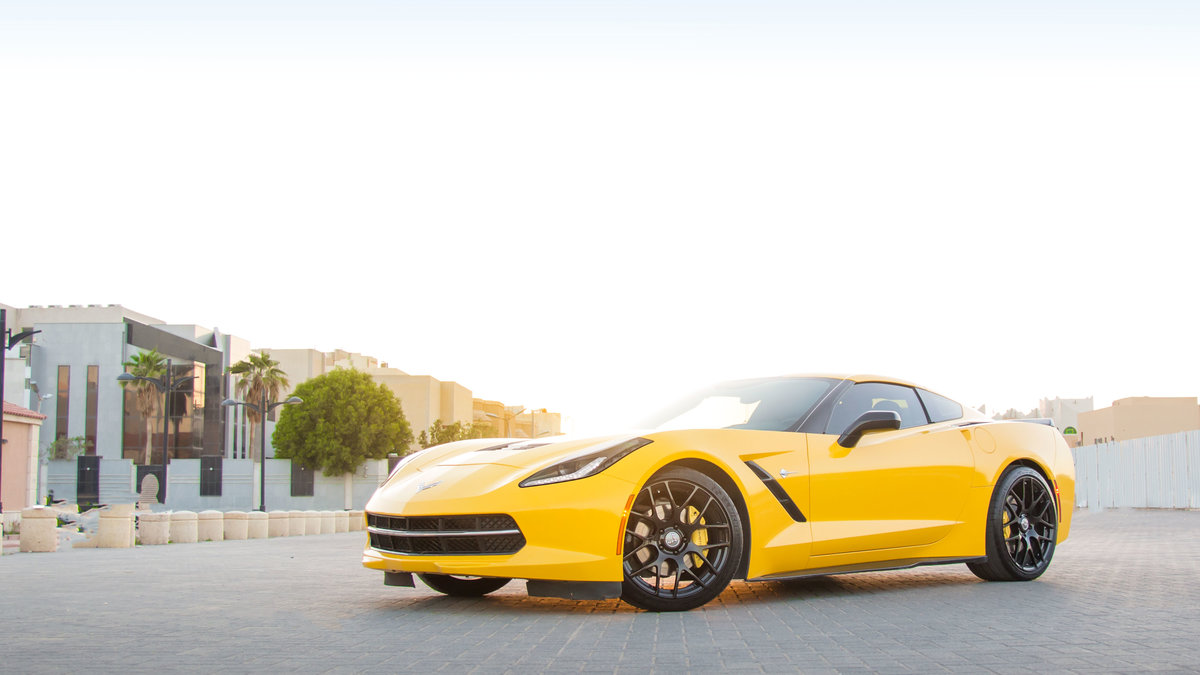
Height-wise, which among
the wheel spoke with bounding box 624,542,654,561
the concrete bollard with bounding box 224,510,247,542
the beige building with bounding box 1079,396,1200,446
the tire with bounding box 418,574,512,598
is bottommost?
the concrete bollard with bounding box 224,510,247,542

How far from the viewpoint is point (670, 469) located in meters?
6.07

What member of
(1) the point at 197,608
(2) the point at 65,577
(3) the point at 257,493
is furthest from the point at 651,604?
(3) the point at 257,493

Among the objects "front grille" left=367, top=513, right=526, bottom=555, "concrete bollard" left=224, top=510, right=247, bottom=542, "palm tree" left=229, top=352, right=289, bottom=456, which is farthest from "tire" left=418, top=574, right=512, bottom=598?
"palm tree" left=229, top=352, right=289, bottom=456

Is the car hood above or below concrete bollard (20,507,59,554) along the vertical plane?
above

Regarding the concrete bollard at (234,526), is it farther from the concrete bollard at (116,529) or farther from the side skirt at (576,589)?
the side skirt at (576,589)

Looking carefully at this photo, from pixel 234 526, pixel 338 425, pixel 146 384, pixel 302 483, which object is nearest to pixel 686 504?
pixel 234 526

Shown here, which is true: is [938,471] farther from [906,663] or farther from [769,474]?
[906,663]

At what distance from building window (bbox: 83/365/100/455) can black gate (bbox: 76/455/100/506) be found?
5403 millimetres

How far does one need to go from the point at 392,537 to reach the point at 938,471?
3.60 meters

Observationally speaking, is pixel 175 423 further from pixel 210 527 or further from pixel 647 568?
pixel 647 568

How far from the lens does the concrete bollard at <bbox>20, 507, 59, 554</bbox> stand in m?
16.8

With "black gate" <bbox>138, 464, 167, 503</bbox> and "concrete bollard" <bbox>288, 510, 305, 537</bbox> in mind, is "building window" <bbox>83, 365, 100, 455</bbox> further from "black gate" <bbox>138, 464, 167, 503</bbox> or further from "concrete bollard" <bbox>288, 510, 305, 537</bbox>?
"concrete bollard" <bbox>288, 510, 305, 537</bbox>

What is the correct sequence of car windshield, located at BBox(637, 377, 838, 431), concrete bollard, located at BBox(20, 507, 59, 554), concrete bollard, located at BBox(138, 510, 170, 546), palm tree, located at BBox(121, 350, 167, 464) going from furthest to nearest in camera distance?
1. palm tree, located at BBox(121, 350, 167, 464)
2. concrete bollard, located at BBox(138, 510, 170, 546)
3. concrete bollard, located at BBox(20, 507, 59, 554)
4. car windshield, located at BBox(637, 377, 838, 431)

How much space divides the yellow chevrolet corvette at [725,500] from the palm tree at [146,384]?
253ft
